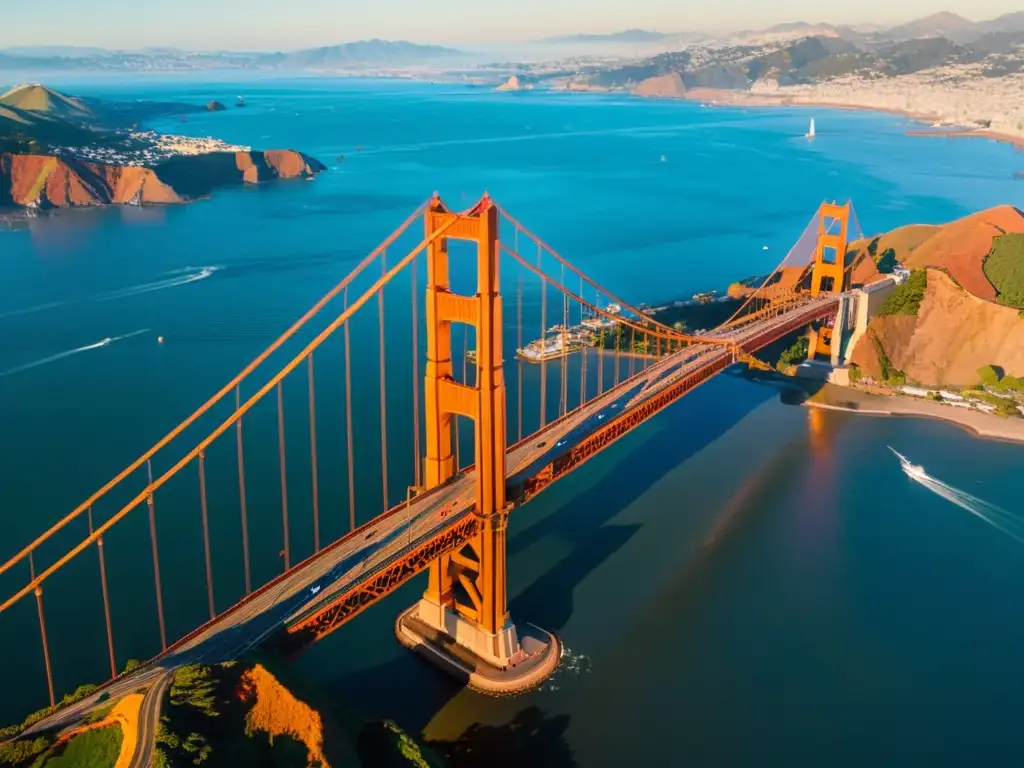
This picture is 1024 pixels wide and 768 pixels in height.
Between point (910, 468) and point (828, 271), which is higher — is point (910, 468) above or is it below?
below

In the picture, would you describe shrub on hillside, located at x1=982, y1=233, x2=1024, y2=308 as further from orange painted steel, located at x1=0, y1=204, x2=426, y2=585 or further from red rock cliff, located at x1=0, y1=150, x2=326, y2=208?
red rock cliff, located at x1=0, y1=150, x2=326, y2=208

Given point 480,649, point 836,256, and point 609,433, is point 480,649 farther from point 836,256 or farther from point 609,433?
point 836,256

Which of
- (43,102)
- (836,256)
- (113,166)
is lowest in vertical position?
(836,256)

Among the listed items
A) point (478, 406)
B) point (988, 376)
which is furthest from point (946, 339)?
point (478, 406)

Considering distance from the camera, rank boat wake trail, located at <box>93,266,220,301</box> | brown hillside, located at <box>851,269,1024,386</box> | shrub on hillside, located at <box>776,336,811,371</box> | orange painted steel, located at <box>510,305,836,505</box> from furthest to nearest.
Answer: boat wake trail, located at <box>93,266,220,301</box> → shrub on hillside, located at <box>776,336,811,371</box> → brown hillside, located at <box>851,269,1024,386</box> → orange painted steel, located at <box>510,305,836,505</box>

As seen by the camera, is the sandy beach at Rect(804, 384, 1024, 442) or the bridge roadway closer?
the bridge roadway

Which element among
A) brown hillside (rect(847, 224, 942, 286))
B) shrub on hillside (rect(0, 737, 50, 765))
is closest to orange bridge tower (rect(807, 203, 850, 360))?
brown hillside (rect(847, 224, 942, 286))

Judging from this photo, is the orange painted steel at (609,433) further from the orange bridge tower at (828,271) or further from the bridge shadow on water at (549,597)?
the orange bridge tower at (828,271)
